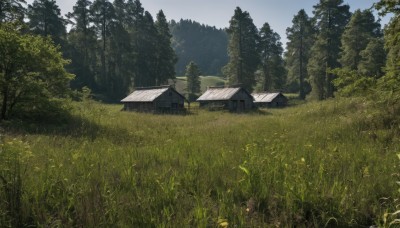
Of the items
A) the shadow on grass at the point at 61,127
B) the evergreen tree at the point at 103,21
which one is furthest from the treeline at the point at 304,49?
the shadow on grass at the point at 61,127

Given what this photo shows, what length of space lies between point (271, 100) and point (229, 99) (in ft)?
40.5

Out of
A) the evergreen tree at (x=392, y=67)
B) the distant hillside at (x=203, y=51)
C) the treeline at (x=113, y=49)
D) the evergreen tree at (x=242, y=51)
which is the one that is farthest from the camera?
the distant hillside at (x=203, y=51)

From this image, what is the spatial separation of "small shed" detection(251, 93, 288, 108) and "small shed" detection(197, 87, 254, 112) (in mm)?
7336

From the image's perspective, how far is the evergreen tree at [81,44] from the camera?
5794cm

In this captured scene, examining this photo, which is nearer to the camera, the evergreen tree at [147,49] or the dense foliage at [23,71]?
the dense foliage at [23,71]

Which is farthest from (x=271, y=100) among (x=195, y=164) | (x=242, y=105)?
(x=195, y=164)

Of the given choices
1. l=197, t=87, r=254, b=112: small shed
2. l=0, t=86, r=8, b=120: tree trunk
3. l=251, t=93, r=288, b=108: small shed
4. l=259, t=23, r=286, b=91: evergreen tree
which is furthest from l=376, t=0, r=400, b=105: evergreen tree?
l=259, t=23, r=286, b=91: evergreen tree

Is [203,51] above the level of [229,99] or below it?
above

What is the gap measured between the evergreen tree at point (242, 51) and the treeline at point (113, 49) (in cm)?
1325

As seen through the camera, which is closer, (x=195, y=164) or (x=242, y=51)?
(x=195, y=164)

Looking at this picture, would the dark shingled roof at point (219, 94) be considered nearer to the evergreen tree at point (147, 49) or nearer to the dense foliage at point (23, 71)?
the evergreen tree at point (147, 49)

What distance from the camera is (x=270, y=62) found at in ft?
225

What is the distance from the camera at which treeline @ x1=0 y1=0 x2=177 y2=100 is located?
59.1 metres

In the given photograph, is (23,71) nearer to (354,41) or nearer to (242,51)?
(354,41)
